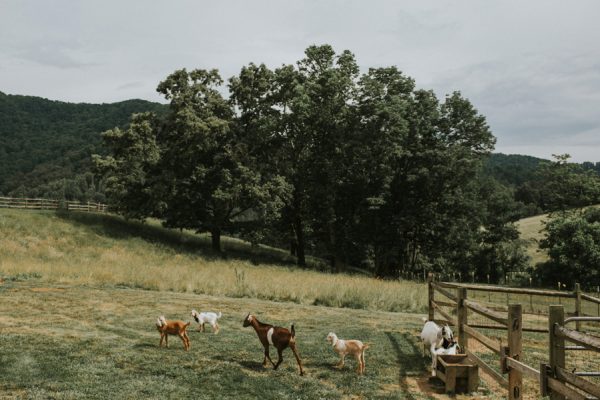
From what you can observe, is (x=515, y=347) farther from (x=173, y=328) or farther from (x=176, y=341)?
(x=176, y=341)

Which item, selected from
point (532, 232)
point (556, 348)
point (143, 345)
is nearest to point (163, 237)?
point (143, 345)

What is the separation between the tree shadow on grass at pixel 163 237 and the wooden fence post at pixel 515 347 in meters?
39.3

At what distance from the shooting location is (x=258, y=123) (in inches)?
1905

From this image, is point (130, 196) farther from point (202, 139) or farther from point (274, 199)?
point (274, 199)

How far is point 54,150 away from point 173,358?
181012 mm

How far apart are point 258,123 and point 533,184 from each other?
124 meters

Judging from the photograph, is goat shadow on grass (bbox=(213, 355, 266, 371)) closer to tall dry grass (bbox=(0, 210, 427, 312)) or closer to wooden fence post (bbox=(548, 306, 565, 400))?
wooden fence post (bbox=(548, 306, 565, 400))

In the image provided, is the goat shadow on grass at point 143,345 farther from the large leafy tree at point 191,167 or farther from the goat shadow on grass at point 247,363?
the large leafy tree at point 191,167

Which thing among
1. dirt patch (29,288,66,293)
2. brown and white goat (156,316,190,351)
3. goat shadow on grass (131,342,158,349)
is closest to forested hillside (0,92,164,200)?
dirt patch (29,288,66,293)

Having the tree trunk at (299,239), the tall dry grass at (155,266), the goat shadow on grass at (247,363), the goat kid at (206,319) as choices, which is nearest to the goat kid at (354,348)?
the goat shadow on grass at (247,363)

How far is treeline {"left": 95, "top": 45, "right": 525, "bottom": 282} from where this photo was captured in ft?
153

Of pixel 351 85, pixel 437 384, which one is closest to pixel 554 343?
pixel 437 384

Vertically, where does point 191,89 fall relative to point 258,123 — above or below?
above

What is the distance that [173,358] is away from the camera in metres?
10.7
